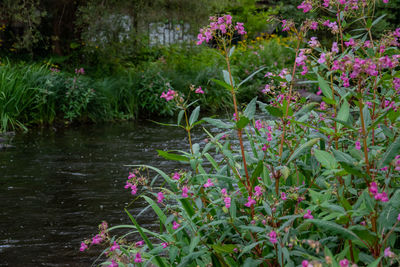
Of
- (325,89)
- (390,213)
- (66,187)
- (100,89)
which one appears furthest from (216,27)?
(100,89)

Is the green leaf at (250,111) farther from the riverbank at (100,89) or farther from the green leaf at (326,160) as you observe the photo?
the riverbank at (100,89)

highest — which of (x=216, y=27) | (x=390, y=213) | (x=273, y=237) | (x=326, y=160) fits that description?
(x=216, y=27)

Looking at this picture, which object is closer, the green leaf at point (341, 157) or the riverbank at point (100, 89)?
the green leaf at point (341, 157)

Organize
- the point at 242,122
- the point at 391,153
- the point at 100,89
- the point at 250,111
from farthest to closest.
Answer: the point at 100,89 < the point at 250,111 < the point at 242,122 < the point at 391,153

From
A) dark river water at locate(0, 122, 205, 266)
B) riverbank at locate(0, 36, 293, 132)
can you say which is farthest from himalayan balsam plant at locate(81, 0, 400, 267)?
riverbank at locate(0, 36, 293, 132)

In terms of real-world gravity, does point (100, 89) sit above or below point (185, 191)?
below

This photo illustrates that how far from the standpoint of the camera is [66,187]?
17.4 ft

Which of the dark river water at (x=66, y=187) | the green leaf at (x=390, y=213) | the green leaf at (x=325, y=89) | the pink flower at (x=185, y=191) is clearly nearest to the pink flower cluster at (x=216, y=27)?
the green leaf at (x=325, y=89)

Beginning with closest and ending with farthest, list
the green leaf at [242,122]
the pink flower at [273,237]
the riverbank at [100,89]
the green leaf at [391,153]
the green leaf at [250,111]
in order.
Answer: the green leaf at [391,153], the pink flower at [273,237], the green leaf at [242,122], the green leaf at [250,111], the riverbank at [100,89]

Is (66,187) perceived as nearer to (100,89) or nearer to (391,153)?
(391,153)

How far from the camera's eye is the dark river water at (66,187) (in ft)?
12.3

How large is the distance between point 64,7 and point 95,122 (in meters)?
2.78

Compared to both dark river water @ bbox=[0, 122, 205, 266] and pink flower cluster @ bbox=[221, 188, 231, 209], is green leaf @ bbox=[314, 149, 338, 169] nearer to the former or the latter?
pink flower cluster @ bbox=[221, 188, 231, 209]

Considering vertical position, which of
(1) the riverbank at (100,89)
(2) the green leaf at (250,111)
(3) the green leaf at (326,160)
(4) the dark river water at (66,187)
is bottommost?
(4) the dark river water at (66,187)
